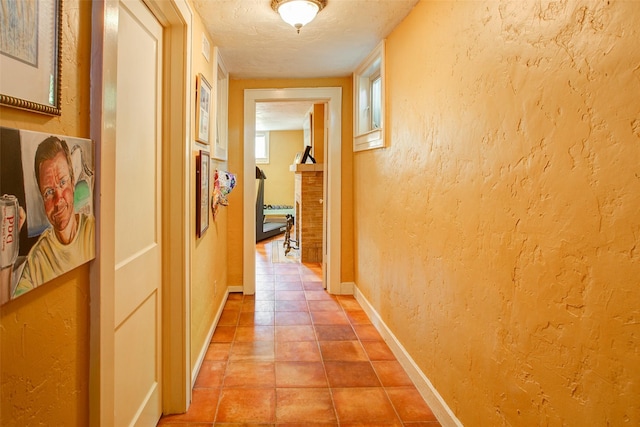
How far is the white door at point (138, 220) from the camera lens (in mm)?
1365

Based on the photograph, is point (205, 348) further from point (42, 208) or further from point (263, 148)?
point (263, 148)

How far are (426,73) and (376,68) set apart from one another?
1.39 meters

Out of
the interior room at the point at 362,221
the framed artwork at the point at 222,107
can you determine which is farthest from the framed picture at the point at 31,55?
the framed artwork at the point at 222,107

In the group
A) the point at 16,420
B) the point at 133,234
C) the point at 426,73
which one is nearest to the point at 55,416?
the point at 16,420

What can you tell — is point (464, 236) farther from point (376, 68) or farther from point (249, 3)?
point (376, 68)

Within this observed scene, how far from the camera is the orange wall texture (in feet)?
2.99

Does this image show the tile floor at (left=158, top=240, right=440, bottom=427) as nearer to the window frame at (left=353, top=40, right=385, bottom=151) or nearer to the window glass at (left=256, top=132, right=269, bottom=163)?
the window frame at (left=353, top=40, right=385, bottom=151)

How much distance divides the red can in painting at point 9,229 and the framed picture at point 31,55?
0.17 meters

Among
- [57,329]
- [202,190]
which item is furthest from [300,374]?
[57,329]

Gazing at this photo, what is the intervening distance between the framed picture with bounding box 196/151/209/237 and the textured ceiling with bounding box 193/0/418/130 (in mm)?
742

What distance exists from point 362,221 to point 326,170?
758mm

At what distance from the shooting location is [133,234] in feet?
4.91

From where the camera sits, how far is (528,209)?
4.00ft

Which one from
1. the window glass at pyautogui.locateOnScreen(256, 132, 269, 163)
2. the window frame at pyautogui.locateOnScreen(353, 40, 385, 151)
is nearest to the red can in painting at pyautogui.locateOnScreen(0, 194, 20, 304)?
the window frame at pyautogui.locateOnScreen(353, 40, 385, 151)
